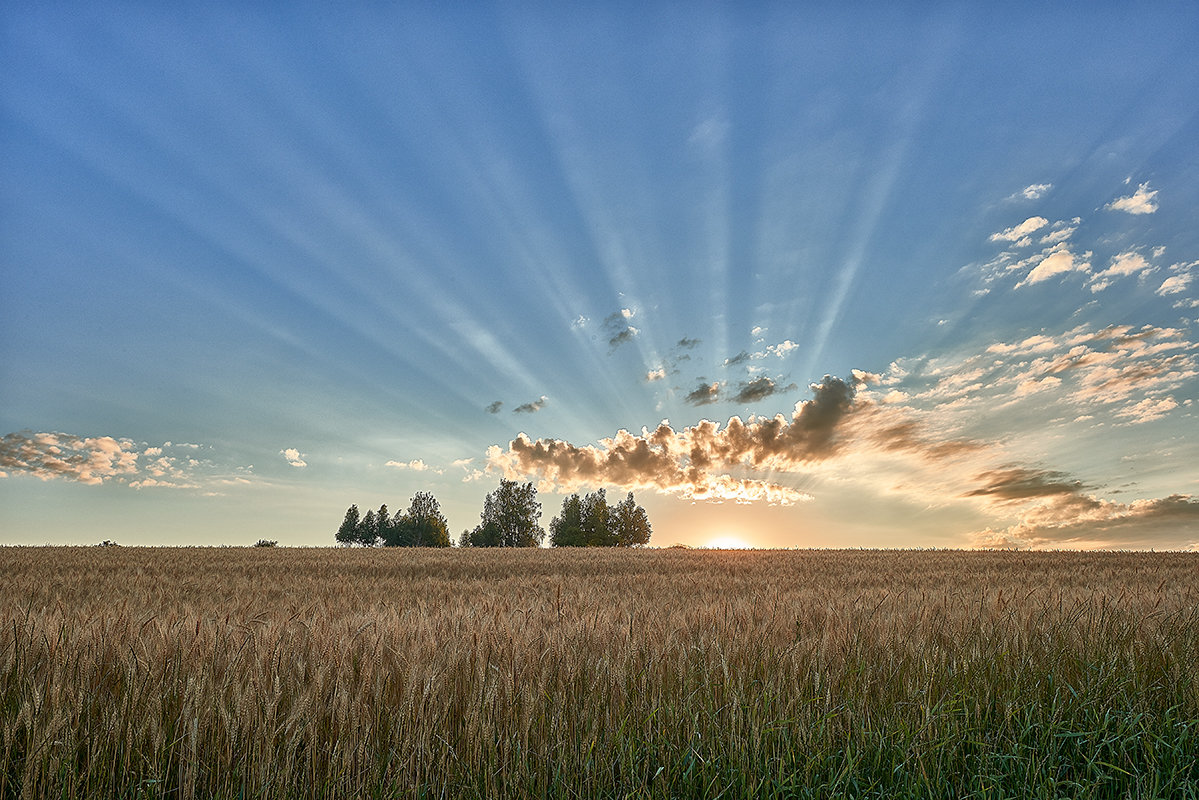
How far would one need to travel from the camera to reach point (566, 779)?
Result: 2717 millimetres

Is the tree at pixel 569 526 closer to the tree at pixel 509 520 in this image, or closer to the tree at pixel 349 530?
the tree at pixel 509 520

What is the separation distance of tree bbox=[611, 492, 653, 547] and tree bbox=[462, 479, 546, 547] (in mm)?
10690

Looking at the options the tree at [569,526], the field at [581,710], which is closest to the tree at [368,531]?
the tree at [569,526]

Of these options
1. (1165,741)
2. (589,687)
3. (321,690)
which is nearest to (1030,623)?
(1165,741)

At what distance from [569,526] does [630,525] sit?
903cm

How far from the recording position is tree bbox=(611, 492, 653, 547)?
84.3 meters

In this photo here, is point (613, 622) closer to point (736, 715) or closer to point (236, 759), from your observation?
point (736, 715)

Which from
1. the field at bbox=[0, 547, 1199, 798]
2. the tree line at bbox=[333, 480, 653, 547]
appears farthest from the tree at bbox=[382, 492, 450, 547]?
the field at bbox=[0, 547, 1199, 798]

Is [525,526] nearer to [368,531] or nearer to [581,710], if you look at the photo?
[368,531]

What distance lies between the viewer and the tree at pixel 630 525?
84.3 metres

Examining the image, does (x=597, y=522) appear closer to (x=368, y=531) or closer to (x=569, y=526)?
(x=569, y=526)

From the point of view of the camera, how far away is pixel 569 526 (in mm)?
81938

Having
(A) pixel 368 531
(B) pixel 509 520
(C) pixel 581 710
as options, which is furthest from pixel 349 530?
(C) pixel 581 710

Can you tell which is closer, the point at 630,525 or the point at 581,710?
the point at 581,710
